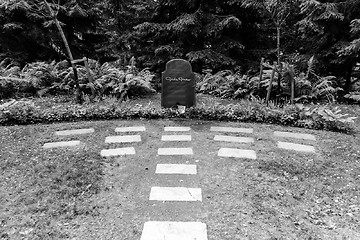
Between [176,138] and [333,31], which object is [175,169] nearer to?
[176,138]

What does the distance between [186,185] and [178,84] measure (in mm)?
2880

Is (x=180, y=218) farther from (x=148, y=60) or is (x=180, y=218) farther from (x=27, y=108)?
(x=148, y=60)

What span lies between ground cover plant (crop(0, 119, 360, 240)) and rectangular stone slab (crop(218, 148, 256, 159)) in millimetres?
115

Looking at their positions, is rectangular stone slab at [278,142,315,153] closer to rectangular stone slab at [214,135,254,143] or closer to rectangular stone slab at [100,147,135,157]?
rectangular stone slab at [214,135,254,143]

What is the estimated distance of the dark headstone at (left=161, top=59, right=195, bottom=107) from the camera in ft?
18.6

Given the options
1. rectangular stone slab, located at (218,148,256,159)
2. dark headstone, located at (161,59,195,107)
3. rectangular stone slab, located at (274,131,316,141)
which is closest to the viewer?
rectangular stone slab, located at (218,148,256,159)

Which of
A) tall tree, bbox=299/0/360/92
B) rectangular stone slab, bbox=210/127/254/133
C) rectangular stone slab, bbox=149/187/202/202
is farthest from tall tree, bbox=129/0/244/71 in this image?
rectangular stone slab, bbox=149/187/202/202

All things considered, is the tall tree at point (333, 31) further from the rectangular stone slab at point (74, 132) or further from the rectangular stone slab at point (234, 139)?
the rectangular stone slab at point (74, 132)

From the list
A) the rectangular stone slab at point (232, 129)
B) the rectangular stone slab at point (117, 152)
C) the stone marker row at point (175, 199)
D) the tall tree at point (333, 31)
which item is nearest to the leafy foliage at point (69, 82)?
the rectangular stone slab at point (232, 129)

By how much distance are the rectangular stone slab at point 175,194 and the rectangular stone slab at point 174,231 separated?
0.38 meters

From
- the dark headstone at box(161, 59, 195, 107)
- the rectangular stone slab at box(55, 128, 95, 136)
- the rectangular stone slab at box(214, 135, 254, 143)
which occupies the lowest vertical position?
the rectangular stone slab at box(55, 128, 95, 136)

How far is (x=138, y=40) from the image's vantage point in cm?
1005

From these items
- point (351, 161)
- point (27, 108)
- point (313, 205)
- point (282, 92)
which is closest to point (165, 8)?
point (282, 92)

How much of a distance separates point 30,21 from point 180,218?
871 centimetres
